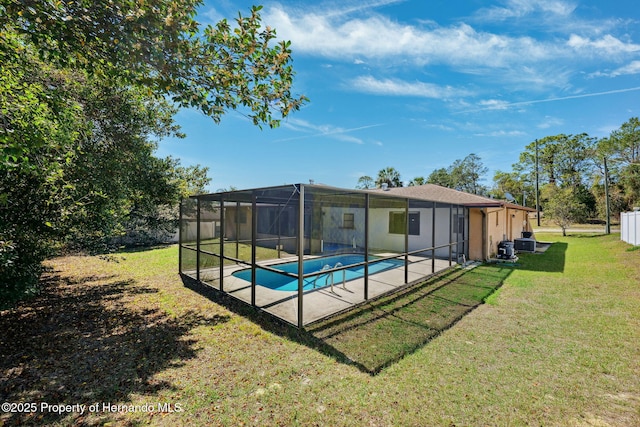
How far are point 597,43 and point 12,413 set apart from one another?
1504 centimetres

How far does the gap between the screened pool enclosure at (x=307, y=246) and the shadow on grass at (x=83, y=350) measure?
154cm

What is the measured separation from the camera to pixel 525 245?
1300 centimetres

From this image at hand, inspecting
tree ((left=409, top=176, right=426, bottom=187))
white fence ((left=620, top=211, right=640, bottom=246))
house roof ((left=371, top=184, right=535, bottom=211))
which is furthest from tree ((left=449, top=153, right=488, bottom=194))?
house roof ((left=371, top=184, right=535, bottom=211))

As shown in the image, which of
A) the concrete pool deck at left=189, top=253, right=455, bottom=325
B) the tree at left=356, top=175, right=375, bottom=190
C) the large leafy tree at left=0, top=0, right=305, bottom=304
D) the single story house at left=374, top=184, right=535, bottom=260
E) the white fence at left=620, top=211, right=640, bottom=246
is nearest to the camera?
the large leafy tree at left=0, top=0, right=305, bottom=304

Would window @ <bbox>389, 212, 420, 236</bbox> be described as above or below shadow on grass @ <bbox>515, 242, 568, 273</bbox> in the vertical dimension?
above

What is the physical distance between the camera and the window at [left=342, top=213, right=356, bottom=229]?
12.7m

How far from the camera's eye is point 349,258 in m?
10.8

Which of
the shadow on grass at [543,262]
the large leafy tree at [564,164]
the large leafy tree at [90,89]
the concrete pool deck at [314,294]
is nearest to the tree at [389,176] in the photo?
the large leafy tree at [564,164]

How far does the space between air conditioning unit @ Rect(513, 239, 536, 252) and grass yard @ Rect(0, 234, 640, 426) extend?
6.84 metres

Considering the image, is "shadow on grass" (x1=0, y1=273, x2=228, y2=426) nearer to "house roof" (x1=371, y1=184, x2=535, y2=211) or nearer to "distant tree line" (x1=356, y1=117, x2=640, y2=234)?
"house roof" (x1=371, y1=184, x2=535, y2=211)

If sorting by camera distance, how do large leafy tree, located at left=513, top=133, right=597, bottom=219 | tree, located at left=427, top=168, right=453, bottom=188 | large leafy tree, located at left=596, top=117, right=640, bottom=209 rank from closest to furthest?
large leafy tree, located at left=596, top=117, right=640, bottom=209, large leafy tree, located at left=513, top=133, right=597, bottom=219, tree, located at left=427, top=168, right=453, bottom=188

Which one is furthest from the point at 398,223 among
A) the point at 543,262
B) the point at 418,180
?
the point at 418,180

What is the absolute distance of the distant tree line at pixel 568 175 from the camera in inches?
1066

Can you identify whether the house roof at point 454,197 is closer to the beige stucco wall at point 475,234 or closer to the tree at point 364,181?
the beige stucco wall at point 475,234
